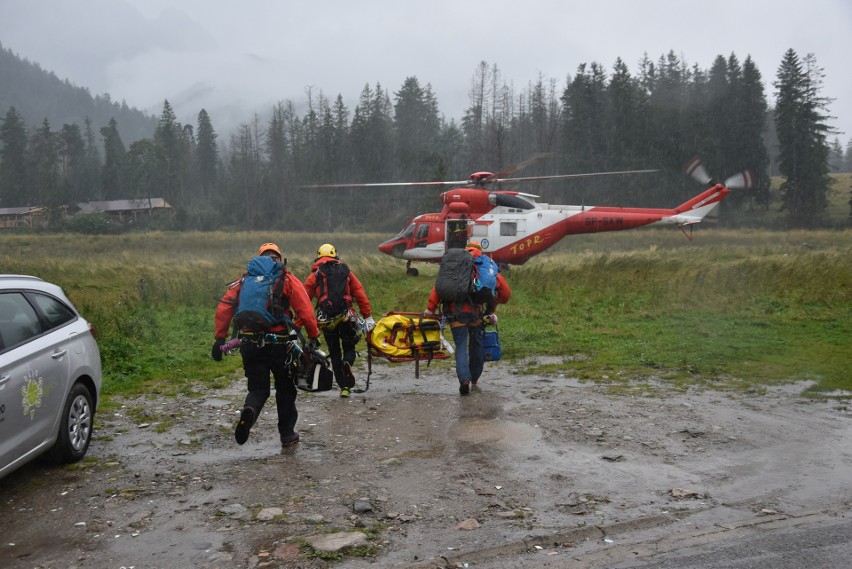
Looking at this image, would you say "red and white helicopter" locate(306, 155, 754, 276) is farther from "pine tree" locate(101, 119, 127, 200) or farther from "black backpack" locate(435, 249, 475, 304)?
"pine tree" locate(101, 119, 127, 200)

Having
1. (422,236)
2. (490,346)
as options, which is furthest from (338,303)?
(422,236)

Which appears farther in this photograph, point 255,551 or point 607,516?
point 607,516

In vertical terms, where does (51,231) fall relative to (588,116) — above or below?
below

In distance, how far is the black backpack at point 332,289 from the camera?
910 centimetres

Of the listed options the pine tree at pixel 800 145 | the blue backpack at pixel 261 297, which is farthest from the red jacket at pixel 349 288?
the pine tree at pixel 800 145

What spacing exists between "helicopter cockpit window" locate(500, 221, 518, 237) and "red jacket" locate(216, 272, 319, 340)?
1498cm

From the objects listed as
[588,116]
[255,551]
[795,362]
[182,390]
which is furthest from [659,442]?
[588,116]

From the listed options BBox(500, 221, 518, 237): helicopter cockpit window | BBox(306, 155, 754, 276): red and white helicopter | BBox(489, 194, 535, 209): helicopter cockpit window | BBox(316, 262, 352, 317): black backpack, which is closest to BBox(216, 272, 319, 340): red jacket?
BBox(316, 262, 352, 317): black backpack

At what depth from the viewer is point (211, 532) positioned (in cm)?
523

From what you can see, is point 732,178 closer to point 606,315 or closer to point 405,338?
point 606,315

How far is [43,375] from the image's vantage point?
20.4 ft

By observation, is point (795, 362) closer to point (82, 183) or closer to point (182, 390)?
point (182, 390)

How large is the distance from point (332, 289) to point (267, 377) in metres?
2.07

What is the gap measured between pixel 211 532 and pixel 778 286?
16.1 metres
